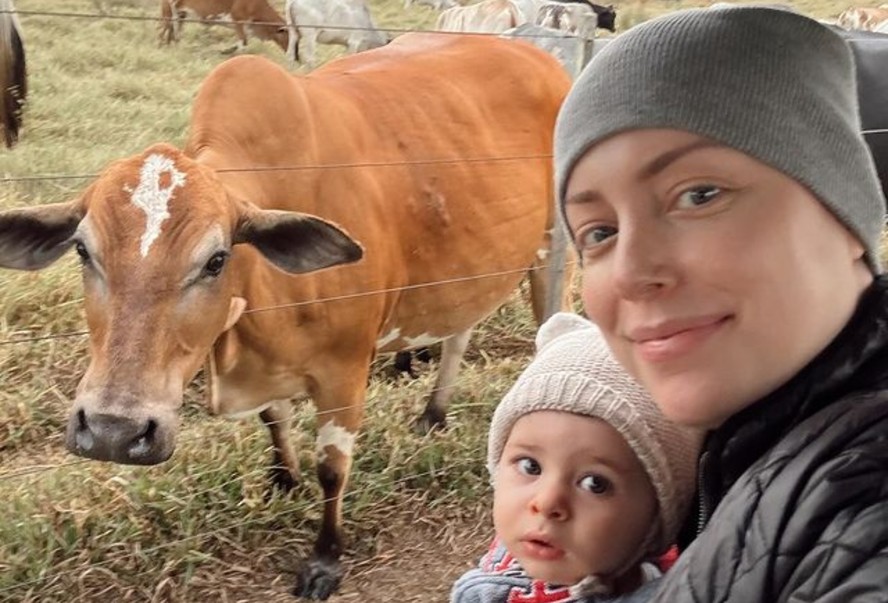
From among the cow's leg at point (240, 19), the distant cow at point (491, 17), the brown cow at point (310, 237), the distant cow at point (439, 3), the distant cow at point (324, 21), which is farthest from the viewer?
the distant cow at point (439, 3)

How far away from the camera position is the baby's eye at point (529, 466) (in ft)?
5.12

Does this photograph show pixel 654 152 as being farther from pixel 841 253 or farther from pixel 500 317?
pixel 500 317

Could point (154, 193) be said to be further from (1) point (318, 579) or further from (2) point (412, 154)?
(1) point (318, 579)

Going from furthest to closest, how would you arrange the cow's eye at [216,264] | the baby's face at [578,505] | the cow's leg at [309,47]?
the cow's leg at [309,47], the cow's eye at [216,264], the baby's face at [578,505]

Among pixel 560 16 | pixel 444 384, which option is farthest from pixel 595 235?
pixel 560 16

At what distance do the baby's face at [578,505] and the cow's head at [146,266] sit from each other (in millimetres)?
1265

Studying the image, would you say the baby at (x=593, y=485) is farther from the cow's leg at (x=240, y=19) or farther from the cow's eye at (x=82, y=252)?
the cow's leg at (x=240, y=19)

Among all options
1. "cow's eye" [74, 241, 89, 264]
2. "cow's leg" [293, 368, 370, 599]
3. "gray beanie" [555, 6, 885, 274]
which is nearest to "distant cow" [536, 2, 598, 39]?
"cow's leg" [293, 368, 370, 599]

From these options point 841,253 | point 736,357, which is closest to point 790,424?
point 736,357

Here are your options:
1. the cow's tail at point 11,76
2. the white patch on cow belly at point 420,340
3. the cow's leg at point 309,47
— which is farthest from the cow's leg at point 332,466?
the cow's leg at point 309,47

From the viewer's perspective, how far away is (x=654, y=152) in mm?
1110

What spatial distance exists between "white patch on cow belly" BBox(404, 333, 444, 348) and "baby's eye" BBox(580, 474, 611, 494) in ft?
7.66

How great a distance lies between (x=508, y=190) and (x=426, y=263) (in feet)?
1.75

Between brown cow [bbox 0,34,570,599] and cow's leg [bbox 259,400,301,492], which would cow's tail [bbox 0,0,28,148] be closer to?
brown cow [bbox 0,34,570,599]
